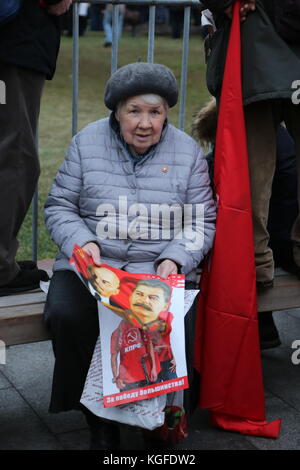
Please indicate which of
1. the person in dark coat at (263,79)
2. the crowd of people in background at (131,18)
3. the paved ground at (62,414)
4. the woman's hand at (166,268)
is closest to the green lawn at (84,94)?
the crowd of people in background at (131,18)

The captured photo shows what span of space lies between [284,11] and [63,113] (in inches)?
359

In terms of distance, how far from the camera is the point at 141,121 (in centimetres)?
338

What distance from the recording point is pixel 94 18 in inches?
979

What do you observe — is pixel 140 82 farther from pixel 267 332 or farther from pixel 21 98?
pixel 267 332

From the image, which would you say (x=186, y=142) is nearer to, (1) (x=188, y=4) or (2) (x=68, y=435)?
(1) (x=188, y=4)

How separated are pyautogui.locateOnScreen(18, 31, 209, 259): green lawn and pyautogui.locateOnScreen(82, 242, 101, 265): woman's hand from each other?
4.12 feet

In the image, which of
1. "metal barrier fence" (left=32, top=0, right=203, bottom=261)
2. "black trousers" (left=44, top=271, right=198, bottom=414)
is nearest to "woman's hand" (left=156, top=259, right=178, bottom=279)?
"black trousers" (left=44, top=271, right=198, bottom=414)

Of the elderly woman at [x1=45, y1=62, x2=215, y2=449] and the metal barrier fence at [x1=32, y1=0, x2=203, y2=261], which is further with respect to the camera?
the metal barrier fence at [x1=32, y1=0, x2=203, y2=261]

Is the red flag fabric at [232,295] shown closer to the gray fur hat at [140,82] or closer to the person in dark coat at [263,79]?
the person in dark coat at [263,79]

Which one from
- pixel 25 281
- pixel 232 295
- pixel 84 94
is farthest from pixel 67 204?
pixel 84 94

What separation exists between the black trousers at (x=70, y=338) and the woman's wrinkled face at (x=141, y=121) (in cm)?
63

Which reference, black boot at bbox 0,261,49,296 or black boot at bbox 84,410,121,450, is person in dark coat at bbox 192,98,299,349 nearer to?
black boot at bbox 0,261,49,296

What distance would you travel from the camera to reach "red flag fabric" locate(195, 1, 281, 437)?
3.45m
